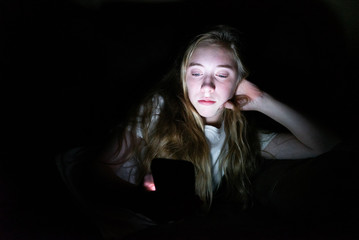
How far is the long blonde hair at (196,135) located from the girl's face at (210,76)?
0.5 inches

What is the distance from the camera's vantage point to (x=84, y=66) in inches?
23.2

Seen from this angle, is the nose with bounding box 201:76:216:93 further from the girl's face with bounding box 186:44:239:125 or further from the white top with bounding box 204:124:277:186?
the white top with bounding box 204:124:277:186

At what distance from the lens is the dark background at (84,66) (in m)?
0.57

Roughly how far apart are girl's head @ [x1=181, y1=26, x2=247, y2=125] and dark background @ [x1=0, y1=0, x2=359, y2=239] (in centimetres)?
3

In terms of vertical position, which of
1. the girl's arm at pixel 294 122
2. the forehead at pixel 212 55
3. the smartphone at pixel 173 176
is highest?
the forehead at pixel 212 55

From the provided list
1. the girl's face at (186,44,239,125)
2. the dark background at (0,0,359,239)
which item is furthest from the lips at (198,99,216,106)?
the dark background at (0,0,359,239)

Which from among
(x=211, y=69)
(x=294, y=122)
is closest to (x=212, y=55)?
(x=211, y=69)

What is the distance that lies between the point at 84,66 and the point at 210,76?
262 millimetres

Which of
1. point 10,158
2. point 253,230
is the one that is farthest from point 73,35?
point 253,230

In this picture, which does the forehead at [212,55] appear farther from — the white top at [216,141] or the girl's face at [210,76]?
the white top at [216,141]

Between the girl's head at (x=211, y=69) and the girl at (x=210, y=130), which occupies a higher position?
the girl's head at (x=211, y=69)

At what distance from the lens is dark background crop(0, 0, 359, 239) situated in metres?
0.57

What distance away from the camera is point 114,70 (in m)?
0.59

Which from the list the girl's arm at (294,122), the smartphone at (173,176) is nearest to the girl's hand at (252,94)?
the girl's arm at (294,122)
